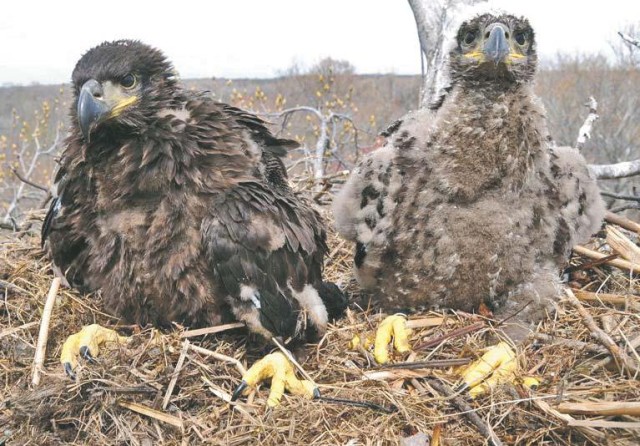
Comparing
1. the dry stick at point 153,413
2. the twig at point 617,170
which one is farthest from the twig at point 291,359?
the twig at point 617,170

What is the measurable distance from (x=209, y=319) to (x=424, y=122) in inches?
60.2

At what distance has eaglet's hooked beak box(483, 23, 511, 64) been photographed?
8.45 feet

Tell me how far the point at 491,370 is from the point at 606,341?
526 millimetres

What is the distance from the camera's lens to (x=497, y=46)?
2.57 meters

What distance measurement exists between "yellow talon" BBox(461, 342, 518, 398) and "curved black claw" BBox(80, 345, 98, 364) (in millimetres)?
1602

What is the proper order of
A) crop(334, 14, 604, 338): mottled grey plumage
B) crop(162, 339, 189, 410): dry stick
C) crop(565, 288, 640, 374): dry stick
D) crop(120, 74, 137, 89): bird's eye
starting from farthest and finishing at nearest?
crop(334, 14, 604, 338): mottled grey plumage, crop(120, 74, 137, 89): bird's eye, crop(565, 288, 640, 374): dry stick, crop(162, 339, 189, 410): dry stick

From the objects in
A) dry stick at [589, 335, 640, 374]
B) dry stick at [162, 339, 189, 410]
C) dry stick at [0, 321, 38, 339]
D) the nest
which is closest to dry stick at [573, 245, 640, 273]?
the nest

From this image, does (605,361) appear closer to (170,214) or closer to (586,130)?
(170,214)

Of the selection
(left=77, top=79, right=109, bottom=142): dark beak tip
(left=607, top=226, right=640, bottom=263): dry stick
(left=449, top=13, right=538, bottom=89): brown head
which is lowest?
(left=607, top=226, right=640, bottom=263): dry stick

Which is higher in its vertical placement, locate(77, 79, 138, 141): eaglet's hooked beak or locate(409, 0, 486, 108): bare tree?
locate(409, 0, 486, 108): bare tree

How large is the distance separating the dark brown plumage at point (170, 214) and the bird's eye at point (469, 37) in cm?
122

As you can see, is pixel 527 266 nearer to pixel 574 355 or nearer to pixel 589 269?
pixel 574 355

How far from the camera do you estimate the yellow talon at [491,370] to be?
232 centimetres

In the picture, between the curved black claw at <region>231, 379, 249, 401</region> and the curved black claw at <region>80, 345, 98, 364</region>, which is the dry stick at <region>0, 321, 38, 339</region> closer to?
the curved black claw at <region>80, 345, 98, 364</region>
